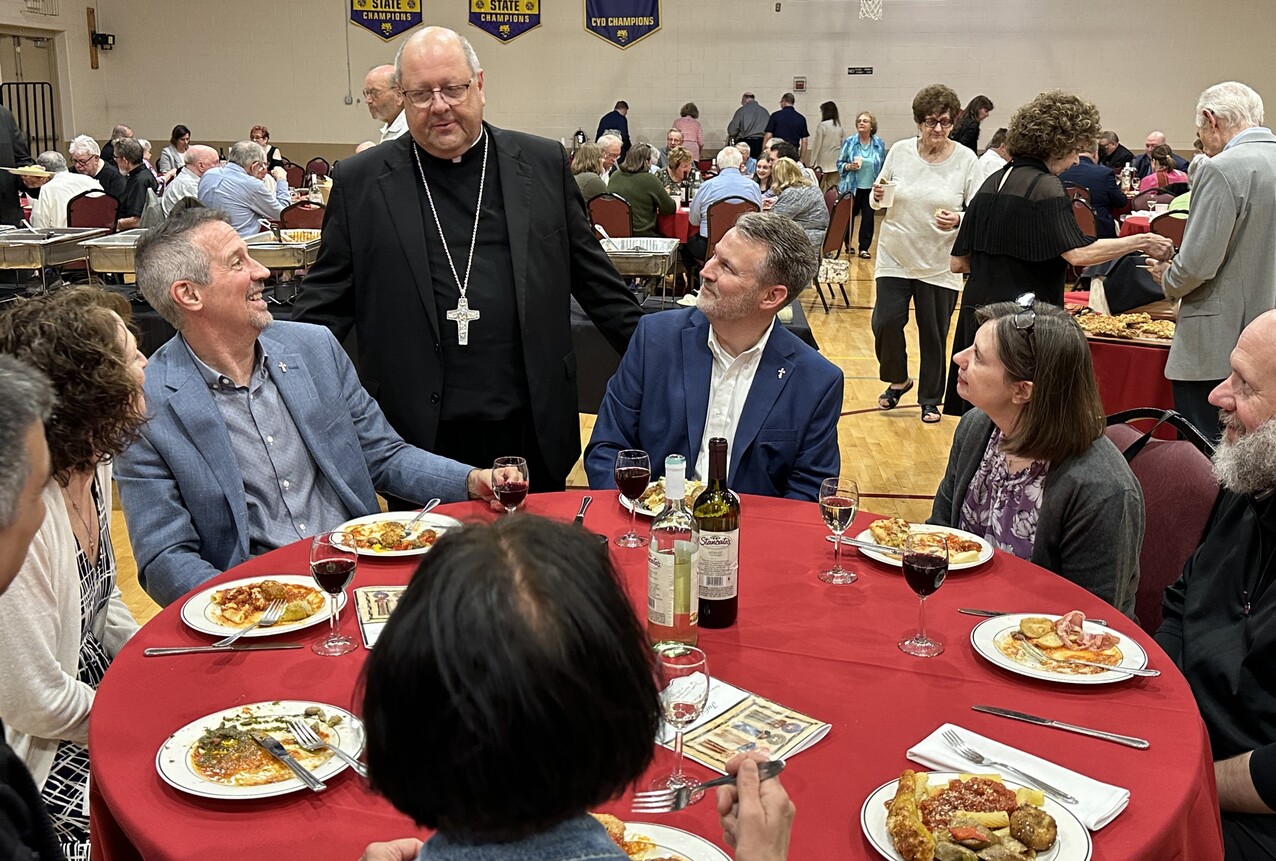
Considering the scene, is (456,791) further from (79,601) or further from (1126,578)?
(1126,578)

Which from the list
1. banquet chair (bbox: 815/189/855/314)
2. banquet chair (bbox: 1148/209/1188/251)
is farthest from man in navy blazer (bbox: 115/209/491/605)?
banquet chair (bbox: 815/189/855/314)

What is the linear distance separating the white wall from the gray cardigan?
14.6 m

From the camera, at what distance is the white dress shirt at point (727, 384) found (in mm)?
2971

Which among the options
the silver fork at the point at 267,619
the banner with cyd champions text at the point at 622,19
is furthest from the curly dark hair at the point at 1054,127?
the banner with cyd champions text at the point at 622,19

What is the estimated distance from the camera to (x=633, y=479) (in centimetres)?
224

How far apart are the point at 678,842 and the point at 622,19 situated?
16.3m

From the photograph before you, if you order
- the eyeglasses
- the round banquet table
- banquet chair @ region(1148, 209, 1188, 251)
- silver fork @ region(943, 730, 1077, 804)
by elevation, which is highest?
the eyeglasses

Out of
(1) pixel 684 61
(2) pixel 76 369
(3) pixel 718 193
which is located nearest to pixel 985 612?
(2) pixel 76 369

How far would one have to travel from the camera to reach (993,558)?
2215 mm

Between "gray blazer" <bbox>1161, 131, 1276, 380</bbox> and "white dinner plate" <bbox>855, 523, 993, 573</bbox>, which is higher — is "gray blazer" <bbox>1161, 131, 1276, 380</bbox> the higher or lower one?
the higher one

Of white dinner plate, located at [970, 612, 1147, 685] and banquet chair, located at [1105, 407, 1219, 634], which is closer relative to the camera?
white dinner plate, located at [970, 612, 1147, 685]

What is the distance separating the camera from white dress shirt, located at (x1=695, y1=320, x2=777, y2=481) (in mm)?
2971

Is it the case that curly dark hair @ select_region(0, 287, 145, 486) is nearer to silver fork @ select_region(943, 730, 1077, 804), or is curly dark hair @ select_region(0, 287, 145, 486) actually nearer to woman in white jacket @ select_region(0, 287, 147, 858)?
woman in white jacket @ select_region(0, 287, 147, 858)

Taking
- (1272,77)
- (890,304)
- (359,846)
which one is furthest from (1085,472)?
(1272,77)
